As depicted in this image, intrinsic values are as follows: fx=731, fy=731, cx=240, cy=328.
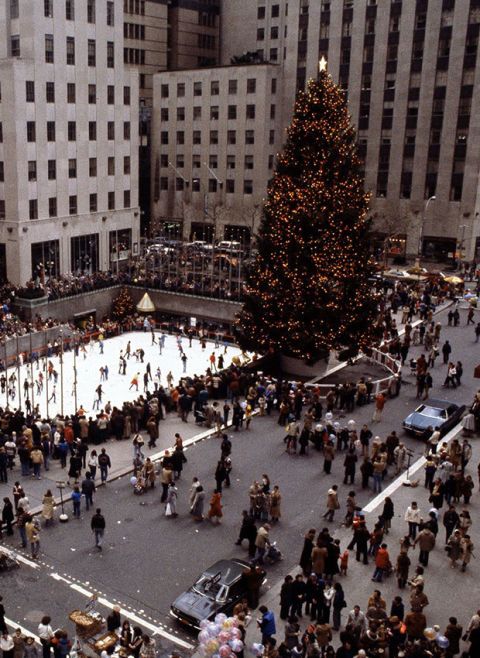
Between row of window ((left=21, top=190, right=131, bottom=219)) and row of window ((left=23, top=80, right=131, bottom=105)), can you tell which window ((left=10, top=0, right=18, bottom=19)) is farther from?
row of window ((left=21, top=190, right=131, bottom=219))

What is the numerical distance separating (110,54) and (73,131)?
321 inches

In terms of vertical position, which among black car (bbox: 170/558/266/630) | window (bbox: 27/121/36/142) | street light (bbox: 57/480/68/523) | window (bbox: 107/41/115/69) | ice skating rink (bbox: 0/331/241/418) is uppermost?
window (bbox: 107/41/115/69)

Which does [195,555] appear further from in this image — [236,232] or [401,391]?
[236,232]

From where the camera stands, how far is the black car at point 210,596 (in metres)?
16.8

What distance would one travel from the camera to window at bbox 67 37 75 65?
186 feet

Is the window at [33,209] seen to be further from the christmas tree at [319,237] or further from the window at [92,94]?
the christmas tree at [319,237]

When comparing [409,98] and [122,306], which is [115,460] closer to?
[122,306]

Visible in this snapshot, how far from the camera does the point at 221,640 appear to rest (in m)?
14.9

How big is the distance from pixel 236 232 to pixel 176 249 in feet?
70.4

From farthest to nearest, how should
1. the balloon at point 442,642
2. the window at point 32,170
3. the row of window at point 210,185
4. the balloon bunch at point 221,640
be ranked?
1. the row of window at point 210,185
2. the window at point 32,170
3. the balloon bunch at point 221,640
4. the balloon at point 442,642

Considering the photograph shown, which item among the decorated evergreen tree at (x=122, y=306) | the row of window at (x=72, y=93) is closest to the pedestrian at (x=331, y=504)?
the decorated evergreen tree at (x=122, y=306)

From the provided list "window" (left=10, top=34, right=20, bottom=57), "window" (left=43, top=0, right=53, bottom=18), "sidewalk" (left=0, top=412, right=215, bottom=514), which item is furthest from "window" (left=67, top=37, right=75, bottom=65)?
"sidewalk" (left=0, top=412, right=215, bottom=514)

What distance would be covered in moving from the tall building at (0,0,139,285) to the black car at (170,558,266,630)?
4141 cm

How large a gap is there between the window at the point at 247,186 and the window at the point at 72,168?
22.9 metres
